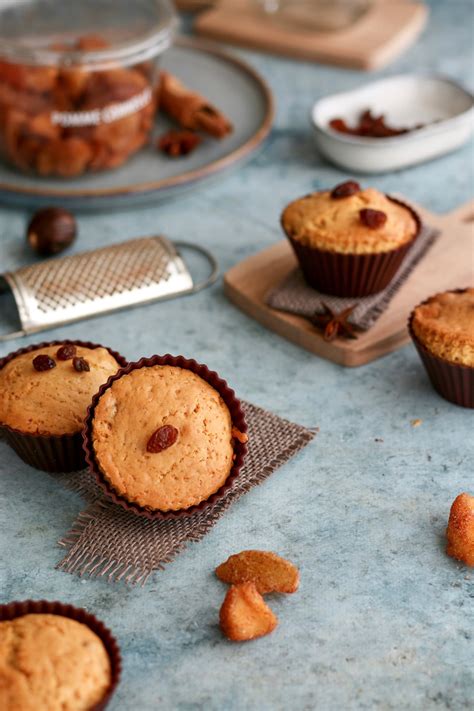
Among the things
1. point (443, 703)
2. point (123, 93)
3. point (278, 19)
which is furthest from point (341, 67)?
point (443, 703)

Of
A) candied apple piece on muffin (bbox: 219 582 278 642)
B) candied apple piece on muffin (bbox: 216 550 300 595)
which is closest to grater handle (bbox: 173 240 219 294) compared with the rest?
candied apple piece on muffin (bbox: 216 550 300 595)

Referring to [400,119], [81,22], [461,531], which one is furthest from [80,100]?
[461,531]

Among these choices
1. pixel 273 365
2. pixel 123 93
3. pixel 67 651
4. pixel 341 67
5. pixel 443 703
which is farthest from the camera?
pixel 341 67

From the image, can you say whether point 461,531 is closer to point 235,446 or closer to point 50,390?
point 235,446

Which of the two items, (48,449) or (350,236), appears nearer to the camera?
(48,449)

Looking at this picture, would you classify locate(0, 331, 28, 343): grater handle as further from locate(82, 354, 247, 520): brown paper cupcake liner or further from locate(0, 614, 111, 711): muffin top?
locate(0, 614, 111, 711): muffin top

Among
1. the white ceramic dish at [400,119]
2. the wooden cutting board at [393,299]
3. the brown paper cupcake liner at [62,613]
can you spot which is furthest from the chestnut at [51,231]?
the brown paper cupcake liner at [62,613]

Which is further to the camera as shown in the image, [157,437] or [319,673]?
[157,437]

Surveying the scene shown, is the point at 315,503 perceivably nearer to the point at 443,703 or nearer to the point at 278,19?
the point at 443,703
